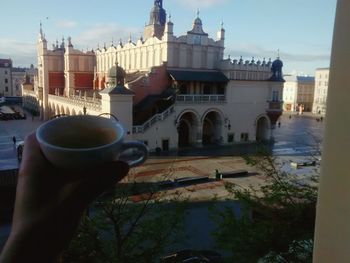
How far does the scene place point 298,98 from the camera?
291ft

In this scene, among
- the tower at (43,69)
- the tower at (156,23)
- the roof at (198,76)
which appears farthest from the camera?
the tower at (43,69)

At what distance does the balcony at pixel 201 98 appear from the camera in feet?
111

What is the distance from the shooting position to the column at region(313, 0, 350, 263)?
2672 mm

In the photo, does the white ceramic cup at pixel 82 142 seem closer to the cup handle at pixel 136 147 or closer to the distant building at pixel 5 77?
the cup handle at pixel 136 147

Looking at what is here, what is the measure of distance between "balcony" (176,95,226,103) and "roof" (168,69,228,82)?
1916 mm

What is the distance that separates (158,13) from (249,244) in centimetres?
4735

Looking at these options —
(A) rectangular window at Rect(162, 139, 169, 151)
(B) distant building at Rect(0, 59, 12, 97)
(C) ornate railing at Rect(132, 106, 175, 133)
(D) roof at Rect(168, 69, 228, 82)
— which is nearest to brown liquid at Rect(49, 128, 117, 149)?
(C) ornate railing at Rect(132, 106, 175, 133)

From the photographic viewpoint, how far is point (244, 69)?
38.0m

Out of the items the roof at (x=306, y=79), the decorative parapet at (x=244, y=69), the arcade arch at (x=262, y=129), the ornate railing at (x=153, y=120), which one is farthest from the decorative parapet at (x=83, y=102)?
the roof at (x=306, y=79)

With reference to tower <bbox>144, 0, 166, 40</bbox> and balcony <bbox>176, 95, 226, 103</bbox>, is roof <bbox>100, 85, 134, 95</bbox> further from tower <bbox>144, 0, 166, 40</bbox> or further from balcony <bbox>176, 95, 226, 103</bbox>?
tower <bbox>144, 0, 166, 40</bbox>

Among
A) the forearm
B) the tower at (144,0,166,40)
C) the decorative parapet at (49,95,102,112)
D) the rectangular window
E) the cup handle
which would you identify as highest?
the tower at (144,0,166,40)

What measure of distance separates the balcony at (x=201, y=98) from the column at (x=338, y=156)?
3065 cm

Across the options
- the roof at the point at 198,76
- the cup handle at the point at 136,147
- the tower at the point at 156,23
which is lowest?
the cup handle at the point at 136,147

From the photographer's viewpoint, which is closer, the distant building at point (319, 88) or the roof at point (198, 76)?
the roof at point (198, 76)
